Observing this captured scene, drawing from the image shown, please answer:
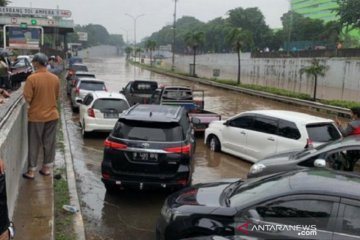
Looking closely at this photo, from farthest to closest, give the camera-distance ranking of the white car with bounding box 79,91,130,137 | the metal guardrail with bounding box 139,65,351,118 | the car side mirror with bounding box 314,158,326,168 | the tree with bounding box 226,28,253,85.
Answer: the tree with bounding box 226,28,253,85, the metal guardrail with bounding box 139,65,351,118, the white car with bounding box 79,91,130,137, the car side mirror with bounding box 314,158,326,168

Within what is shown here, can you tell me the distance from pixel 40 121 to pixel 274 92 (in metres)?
26.2

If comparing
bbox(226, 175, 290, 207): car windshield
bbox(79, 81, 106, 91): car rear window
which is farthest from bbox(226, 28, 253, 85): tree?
bbox(226, 175, 290, 207): car windshield

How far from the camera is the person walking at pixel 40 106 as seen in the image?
23.1ft

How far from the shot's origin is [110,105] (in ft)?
46.1

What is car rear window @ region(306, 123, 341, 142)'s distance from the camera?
10.0 meters

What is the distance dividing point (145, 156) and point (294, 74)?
27537mm

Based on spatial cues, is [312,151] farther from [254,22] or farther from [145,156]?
[254,22]

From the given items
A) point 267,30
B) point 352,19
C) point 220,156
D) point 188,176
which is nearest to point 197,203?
point 188,176

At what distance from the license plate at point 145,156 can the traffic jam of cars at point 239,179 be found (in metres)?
0.02

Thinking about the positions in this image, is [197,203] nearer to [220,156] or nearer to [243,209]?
[243,209]

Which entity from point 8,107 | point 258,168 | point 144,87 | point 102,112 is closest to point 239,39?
point 144,87

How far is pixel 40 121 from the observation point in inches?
282

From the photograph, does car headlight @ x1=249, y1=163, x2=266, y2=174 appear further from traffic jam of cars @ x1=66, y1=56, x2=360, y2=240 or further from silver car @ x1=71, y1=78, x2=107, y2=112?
silver car @ x1=71, y1=78, x2=107, y2=112

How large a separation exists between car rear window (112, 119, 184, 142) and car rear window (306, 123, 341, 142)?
3.70m
